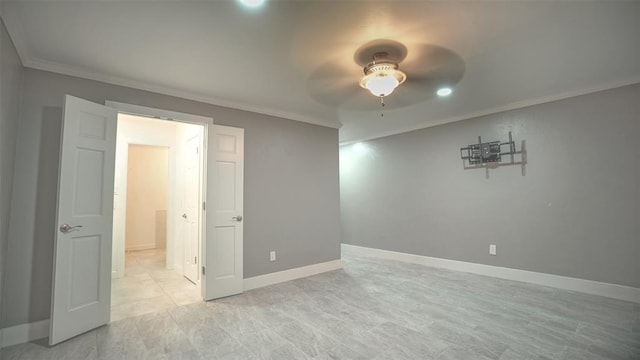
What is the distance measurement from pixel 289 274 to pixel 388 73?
2952mm

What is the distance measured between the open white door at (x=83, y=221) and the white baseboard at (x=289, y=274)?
1524mm

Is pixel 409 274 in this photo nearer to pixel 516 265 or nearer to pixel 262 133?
pixel 516 265

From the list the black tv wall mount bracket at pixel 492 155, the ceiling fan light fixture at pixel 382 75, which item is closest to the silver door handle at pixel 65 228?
the ceiling fan light fixture at pixel 382 75

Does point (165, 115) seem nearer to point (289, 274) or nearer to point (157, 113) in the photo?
point (157, 113)

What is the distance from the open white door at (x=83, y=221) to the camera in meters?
2.35

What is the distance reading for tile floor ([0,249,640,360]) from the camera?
2.13 meters

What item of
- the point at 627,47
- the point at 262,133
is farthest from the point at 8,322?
the point at 627,47

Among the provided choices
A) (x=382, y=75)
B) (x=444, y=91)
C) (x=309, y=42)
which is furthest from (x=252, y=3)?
(x=444, y=91)

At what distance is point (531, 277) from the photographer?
3703 millimetres

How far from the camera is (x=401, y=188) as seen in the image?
17.2 feet

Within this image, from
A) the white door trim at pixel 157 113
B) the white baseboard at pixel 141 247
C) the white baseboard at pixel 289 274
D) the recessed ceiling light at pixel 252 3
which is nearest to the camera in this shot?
the recessed ceiling light at pixel 252 3

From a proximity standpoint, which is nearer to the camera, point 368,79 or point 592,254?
point 368,79

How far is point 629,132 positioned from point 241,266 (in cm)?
466

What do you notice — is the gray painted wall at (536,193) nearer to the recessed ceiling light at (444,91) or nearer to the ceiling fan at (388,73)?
the recessed ceiling light at (444,91)
